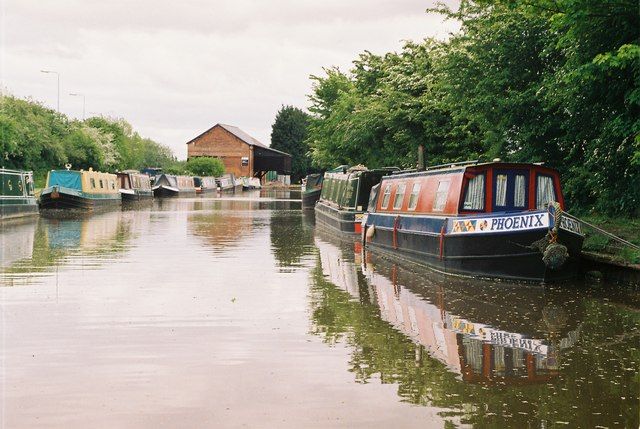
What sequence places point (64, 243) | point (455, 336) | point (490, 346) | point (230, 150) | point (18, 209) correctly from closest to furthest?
point (490, 346), point (455, 336), point (64, 243), point (18, 209), point (230, 150)

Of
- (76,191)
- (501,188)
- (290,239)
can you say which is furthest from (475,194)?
(76,191)

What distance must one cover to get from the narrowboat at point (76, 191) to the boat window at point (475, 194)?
30.5 m

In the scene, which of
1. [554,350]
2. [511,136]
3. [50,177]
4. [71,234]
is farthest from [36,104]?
[554,350]

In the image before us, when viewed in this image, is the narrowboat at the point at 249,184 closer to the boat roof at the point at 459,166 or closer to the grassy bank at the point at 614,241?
the boat roof at the point at 459,166

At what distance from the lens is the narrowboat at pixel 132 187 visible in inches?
2347

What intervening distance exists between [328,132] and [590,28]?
38.6 metres

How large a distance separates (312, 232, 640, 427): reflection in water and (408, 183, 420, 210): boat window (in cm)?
382

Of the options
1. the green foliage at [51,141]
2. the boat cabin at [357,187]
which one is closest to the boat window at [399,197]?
the boat cabin at [357,187]

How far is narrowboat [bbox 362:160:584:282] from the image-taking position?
14.2 meters

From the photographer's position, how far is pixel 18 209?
116 ft

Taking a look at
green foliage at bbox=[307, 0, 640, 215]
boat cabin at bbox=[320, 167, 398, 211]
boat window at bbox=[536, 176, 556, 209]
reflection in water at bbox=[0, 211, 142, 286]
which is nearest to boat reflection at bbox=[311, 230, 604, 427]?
boat window at bbox=[536, 176, 556, 209]

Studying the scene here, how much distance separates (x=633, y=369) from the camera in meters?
8.47

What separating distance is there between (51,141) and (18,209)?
27.3 meters

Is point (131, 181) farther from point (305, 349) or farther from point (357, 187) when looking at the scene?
point (305, 349)
